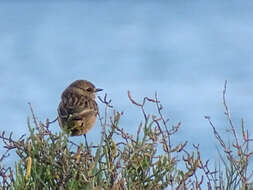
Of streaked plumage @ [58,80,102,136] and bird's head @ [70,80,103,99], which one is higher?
bird's head @ [70,80,103,99]

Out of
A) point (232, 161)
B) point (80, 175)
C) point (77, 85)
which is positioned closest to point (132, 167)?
point (80, 175)

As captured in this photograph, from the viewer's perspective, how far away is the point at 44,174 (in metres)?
5.11

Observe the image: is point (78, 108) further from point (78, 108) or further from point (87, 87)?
point (87, 87)

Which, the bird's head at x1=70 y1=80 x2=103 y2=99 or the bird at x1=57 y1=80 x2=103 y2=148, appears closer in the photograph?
the bird at x1=57 y1=80 x2=103 y2=148

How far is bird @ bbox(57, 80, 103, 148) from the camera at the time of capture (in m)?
7.41

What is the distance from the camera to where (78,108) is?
791cm

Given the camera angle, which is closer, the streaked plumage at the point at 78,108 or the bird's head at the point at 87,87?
the streaked plumage at the point at 78,108

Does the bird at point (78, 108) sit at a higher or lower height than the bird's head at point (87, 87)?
lower

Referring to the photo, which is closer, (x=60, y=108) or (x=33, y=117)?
(x=33, y=117)

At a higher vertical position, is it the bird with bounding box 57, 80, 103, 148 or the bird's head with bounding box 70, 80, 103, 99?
the bird's head with bounding box 70, 80, 103, 99

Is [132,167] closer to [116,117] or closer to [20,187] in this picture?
[116,117]

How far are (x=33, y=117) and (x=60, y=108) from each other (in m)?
2.57

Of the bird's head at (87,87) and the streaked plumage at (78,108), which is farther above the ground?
the bird's head at (87,87)

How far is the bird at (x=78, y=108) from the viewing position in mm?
7410
